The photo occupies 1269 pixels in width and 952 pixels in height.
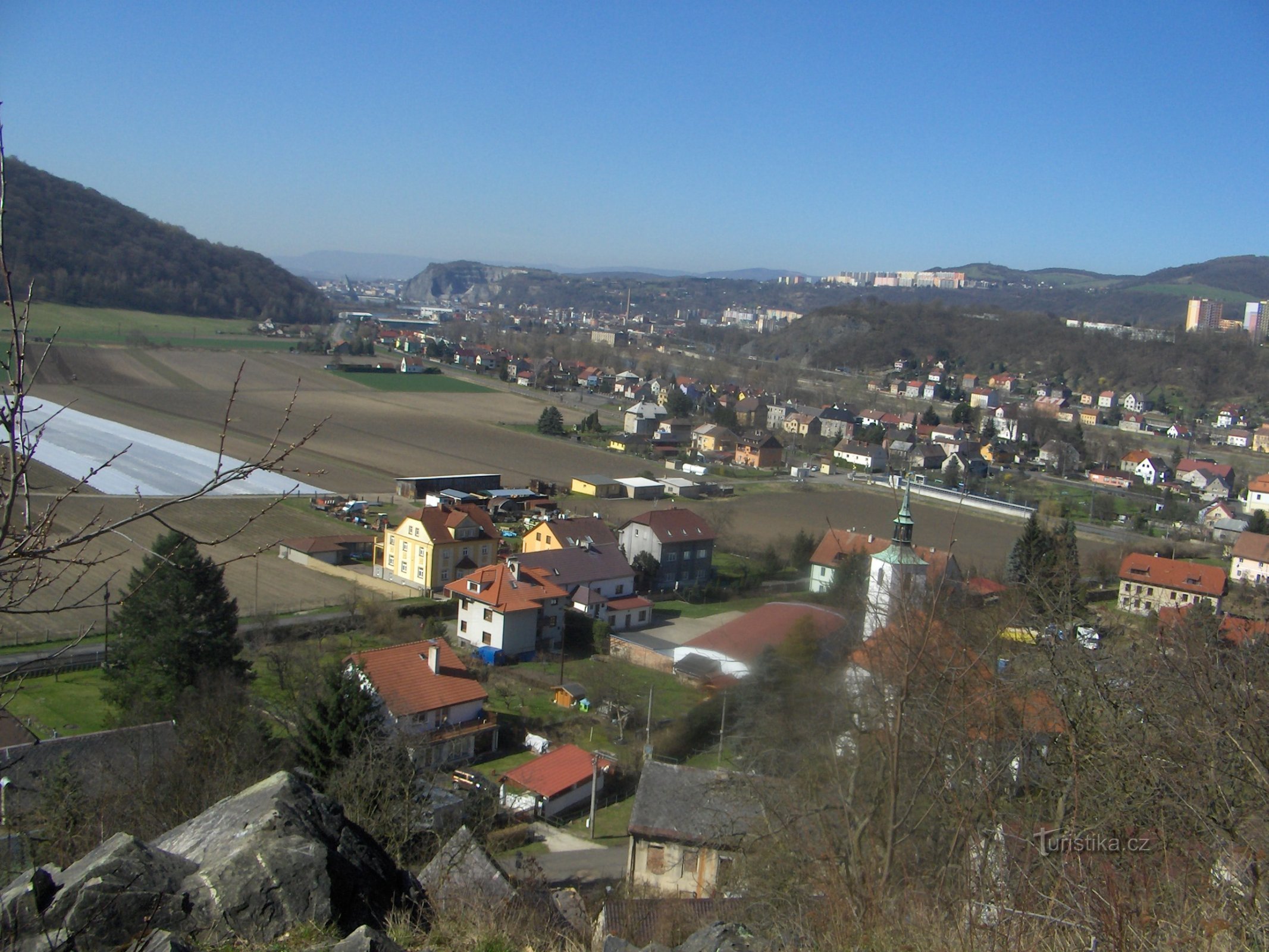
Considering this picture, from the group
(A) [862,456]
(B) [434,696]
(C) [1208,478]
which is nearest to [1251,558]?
(C) [1208,478]

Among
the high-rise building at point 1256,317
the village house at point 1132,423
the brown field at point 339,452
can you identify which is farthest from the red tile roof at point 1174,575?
the high-rise building at point 1256,317

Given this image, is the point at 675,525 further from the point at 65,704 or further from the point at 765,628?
the point at 65,704

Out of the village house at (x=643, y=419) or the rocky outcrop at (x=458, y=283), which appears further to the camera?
the rocky outcrop at (x=458, y=283)

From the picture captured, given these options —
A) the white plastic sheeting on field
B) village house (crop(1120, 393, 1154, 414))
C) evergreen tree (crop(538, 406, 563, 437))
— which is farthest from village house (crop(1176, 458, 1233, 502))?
the white plastic sheeting on field

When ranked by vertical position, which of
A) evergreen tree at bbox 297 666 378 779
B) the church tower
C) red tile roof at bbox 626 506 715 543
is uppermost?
the church tower

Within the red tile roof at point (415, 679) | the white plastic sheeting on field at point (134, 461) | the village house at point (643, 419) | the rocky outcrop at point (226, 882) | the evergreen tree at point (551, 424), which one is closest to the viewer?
the rocky outcrop at point (226, 882)

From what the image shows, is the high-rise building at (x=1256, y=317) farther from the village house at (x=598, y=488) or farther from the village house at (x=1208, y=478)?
the village house at (x=598, y=488)

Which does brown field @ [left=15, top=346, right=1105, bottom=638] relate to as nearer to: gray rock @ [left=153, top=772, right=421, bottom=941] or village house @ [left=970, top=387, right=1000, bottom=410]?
gray rock @ [left=153, top=772, right=421, bottom=941]

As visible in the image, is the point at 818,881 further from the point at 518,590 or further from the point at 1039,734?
the point at 518,590
